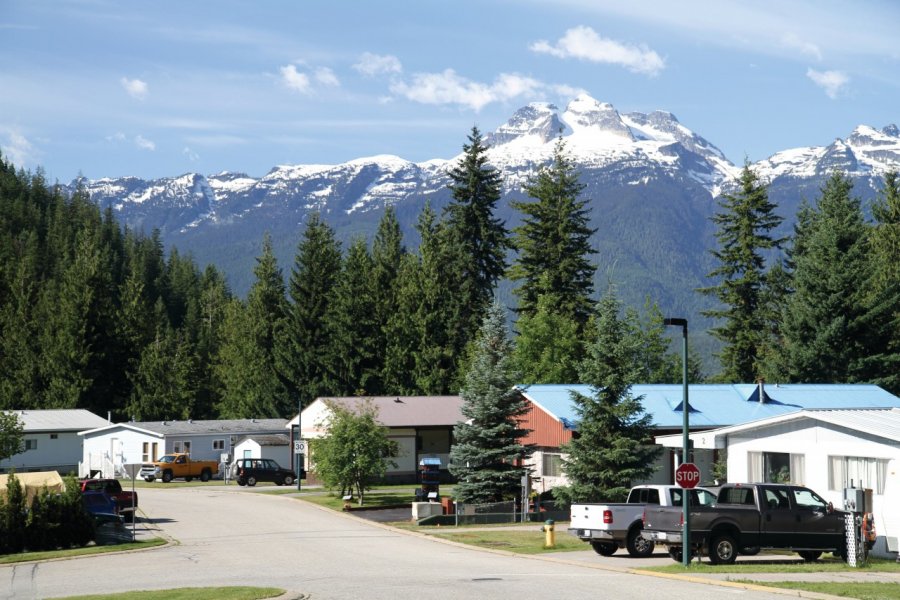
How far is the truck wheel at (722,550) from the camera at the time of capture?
30016 millimetres

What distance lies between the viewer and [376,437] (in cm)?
5506

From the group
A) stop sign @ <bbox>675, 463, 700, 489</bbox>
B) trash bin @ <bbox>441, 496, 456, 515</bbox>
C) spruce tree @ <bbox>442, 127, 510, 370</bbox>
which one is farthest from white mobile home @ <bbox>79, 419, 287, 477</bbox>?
stop sign @ <bbox>675, 463, 700, 489</bbox>

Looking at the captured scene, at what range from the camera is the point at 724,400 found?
54188 millimetres

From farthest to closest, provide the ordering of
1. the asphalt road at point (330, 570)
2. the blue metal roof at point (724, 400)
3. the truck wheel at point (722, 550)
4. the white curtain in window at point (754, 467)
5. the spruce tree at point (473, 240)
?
the spruce tree at point (473, 240)
the blue metal roof at point (724, 400)
the white curtain in window at point (754, 467)
the truck wheel at point (722, 550)
the asphalt road at point (330, 570)

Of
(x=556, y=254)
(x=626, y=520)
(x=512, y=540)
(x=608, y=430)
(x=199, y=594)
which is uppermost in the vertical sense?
(x=556, y=254)

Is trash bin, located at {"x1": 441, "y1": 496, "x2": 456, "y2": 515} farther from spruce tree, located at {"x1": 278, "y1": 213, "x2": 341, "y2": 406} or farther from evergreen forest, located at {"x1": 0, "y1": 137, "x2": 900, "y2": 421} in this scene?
spruce tree, located at {"x1": 278, "y1": 213, "x2": 341, "y2": 406}

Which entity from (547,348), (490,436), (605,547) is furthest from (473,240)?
(605,547)

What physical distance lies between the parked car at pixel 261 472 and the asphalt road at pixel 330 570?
22.7m

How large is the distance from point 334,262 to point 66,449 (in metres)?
28.6

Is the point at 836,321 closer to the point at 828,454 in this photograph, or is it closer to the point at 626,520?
the point at 828,454

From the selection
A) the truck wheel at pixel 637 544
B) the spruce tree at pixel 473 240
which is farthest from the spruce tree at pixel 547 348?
the truck wheel at pixel 637 544

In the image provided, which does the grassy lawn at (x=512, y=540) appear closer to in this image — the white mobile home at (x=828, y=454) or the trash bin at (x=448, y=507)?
the trash bin at (x=448, y=507)

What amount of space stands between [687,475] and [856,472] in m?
9.44

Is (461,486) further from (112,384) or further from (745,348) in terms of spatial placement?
(112,384)
